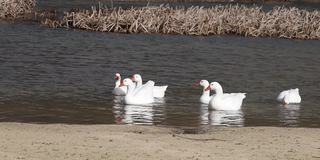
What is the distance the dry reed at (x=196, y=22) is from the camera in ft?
156

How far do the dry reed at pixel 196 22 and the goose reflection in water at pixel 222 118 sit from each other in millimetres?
24734

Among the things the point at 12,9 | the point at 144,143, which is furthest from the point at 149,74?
the point at 12,9

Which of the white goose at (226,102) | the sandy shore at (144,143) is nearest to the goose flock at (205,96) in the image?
the white goose at (226,102)

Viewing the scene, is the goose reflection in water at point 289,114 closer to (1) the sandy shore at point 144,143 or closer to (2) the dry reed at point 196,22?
(1) the sandy shore at point 144,143

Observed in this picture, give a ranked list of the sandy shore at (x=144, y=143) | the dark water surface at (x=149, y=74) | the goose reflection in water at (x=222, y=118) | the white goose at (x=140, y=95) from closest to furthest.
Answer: the sandy shore at (x=144, y=143)
the goose reflection in water at (x=222, y=118)
the dark water surface at (x=149, y=74)
the white goose at (x=140, y=95)

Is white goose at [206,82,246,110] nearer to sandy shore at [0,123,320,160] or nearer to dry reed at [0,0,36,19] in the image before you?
sandy shore at [0,123,320,160]

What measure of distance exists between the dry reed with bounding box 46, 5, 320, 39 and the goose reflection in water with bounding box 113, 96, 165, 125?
2329 centimetres

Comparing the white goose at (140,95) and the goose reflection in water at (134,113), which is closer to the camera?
the goose reflection in water at (134,113)

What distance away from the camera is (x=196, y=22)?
158ft

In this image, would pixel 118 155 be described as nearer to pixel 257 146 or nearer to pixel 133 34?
pixel 257 146

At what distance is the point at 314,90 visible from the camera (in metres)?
28.5

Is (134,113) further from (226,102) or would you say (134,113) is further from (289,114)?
(289,114)

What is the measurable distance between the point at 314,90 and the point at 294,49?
16.1 meters

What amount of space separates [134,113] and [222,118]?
2411mm
